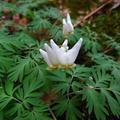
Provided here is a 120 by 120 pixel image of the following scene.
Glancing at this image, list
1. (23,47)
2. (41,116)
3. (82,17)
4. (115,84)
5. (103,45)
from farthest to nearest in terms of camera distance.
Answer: (82,17), (103,45), (23,47), (115,84), (41,116)

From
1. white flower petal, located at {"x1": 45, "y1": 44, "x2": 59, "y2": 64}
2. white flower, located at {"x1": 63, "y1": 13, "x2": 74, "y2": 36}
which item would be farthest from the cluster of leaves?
white flower, located at {"x1": 63, "y1": 13, "x2": 74, "y2": 36}

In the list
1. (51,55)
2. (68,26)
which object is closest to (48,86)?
(51,55)

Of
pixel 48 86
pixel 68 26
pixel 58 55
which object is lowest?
pixel 48 86

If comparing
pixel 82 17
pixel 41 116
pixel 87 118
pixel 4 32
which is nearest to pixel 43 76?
pixel 41 116

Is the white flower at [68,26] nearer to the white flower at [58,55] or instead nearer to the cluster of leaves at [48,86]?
the cluster of leaves at [48,86]

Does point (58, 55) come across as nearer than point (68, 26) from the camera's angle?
Yes

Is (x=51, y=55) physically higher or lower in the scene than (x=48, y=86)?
higher

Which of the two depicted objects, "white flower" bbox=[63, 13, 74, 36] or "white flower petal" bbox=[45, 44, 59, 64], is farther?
"white flower" bbox=[63, 13, 74, 36]

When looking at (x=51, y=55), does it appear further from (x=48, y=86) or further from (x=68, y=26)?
(x=68, y=26)

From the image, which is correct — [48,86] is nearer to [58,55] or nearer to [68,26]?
[58,55]

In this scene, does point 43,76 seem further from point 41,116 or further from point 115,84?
point 115,84

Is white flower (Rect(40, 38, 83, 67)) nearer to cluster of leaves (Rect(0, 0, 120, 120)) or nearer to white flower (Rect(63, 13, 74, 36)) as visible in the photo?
cluster of leaves (Rect(0, 0, 120, 120))
